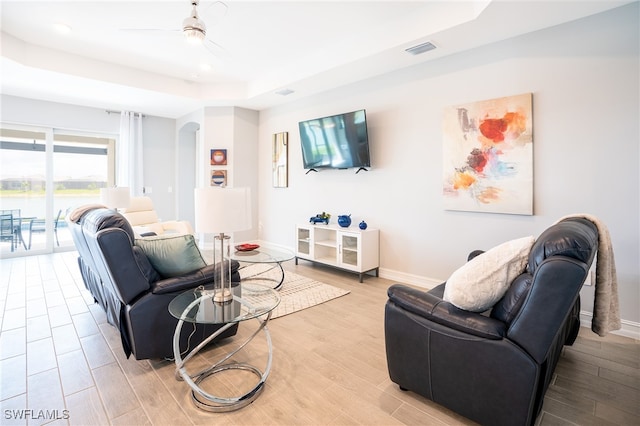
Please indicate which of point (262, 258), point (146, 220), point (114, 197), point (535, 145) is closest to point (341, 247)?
point (262, 258)

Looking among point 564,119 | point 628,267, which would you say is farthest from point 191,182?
point 628,267

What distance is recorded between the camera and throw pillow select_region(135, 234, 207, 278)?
2182 millimetres

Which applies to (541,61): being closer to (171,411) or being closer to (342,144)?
(342,144)

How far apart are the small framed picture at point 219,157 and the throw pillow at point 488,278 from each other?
17.2 feet

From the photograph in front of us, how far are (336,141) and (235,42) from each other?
1790 millimetres

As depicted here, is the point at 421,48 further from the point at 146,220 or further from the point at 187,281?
the point at 146,220

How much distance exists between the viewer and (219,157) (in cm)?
607

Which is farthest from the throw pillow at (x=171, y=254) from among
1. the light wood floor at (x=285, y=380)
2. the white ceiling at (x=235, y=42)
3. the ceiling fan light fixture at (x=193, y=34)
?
the white ceiling at (x=235, y=42)

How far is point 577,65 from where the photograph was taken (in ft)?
9.49

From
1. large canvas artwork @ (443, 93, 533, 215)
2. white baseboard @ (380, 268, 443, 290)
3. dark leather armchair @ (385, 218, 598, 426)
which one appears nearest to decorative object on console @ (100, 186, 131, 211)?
white baseboard @ (380, 268, 443, 290)

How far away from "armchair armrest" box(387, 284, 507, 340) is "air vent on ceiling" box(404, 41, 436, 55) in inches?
109

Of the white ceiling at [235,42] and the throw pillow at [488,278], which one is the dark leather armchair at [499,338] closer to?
the throw pillow at [488,278]

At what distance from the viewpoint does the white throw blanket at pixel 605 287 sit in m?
1.86

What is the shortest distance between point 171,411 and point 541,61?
4049 millimetres
